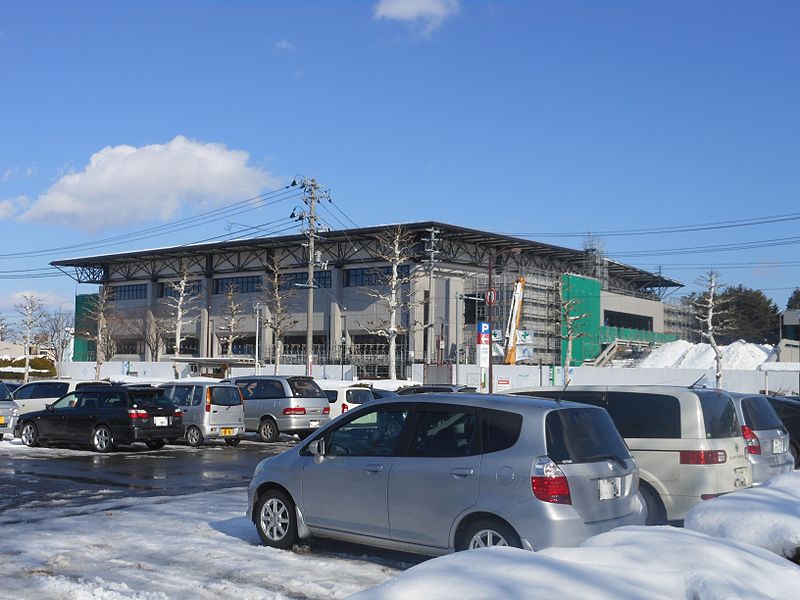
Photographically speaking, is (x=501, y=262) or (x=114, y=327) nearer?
(x=501, y=262)

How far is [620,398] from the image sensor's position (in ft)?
36.8

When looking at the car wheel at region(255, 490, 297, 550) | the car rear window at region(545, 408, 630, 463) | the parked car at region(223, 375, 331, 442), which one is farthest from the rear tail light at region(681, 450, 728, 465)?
the parked car at region(223, 375, 331, 442)

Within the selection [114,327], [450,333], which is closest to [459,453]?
[450,333]

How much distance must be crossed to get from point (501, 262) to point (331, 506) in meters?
68.9

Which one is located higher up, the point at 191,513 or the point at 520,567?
the point at 520,567

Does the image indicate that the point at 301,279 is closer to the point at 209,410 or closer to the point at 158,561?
the point at 209,410

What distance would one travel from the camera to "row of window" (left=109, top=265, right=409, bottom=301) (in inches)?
2926

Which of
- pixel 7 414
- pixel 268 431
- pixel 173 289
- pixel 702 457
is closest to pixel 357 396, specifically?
pixel 268 431

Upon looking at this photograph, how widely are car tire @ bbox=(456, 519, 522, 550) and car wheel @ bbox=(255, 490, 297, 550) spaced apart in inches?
85.6

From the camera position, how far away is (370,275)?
75188 millimetres

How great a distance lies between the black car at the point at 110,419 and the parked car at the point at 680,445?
13.4 meters

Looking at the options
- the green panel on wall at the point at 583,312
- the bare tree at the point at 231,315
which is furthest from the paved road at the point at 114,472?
the bare tree at the point at 231,315

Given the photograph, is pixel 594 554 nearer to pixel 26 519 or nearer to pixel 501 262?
pixel 26 519

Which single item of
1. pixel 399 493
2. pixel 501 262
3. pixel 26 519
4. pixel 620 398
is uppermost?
pixel 501 262
